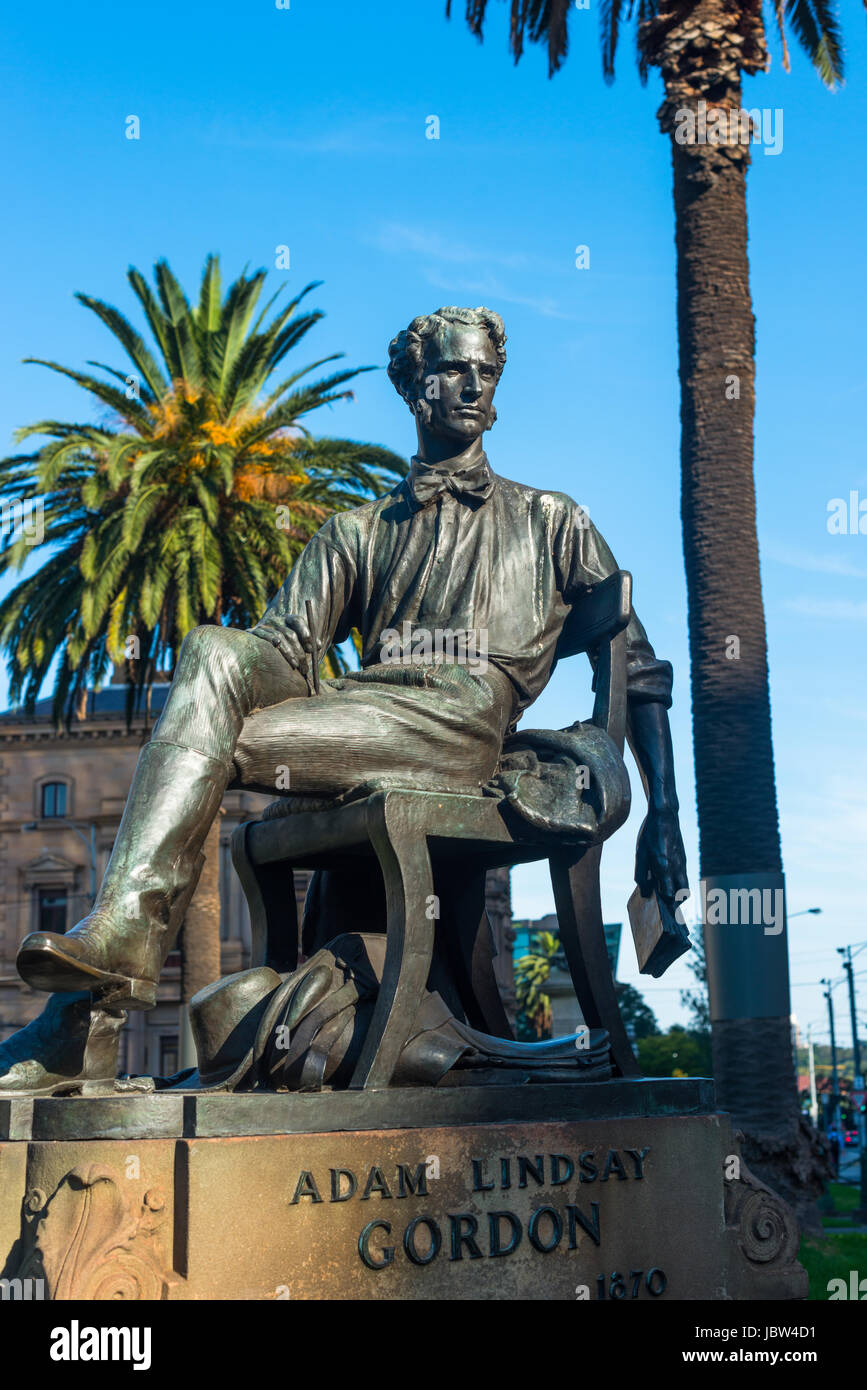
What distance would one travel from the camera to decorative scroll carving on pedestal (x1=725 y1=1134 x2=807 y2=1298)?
430cm

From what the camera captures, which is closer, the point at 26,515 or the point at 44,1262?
the point at 44,1262

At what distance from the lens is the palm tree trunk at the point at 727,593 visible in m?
11.9

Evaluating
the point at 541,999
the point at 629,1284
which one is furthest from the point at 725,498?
the point at 541,999

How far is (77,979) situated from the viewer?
12.5ft

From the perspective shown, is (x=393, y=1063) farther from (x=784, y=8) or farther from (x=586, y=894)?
(x=784, y=8)

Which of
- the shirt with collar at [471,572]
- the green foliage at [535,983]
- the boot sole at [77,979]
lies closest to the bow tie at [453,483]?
the shirt with collar at [471,572]

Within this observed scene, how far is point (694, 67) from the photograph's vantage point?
14.3 meters

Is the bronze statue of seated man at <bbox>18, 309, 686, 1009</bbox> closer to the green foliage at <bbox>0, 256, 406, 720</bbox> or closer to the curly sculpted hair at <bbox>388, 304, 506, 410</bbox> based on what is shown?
the curly sculpted hair at <bbox>388, 304, 506, 410</bbox>

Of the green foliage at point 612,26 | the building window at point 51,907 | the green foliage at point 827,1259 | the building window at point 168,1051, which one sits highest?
the green foliage at point 612,26

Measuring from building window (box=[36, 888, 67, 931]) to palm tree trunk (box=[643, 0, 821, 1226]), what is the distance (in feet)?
125

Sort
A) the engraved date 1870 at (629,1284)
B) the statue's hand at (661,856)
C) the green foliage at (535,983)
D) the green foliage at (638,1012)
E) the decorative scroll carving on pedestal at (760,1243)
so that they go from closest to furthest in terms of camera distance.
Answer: the engraved date 1870 at (629,1284)
the decorative scroll carving on pedestal at (760,1243)
the statue's hand at (661,856)
the green foliage at (535,983)
the green foliage at (638,1012)

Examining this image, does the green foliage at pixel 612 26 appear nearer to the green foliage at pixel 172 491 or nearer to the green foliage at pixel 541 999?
the green foliage at pixel 172 491

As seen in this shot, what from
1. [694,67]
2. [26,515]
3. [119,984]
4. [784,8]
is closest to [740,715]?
[694,67]
